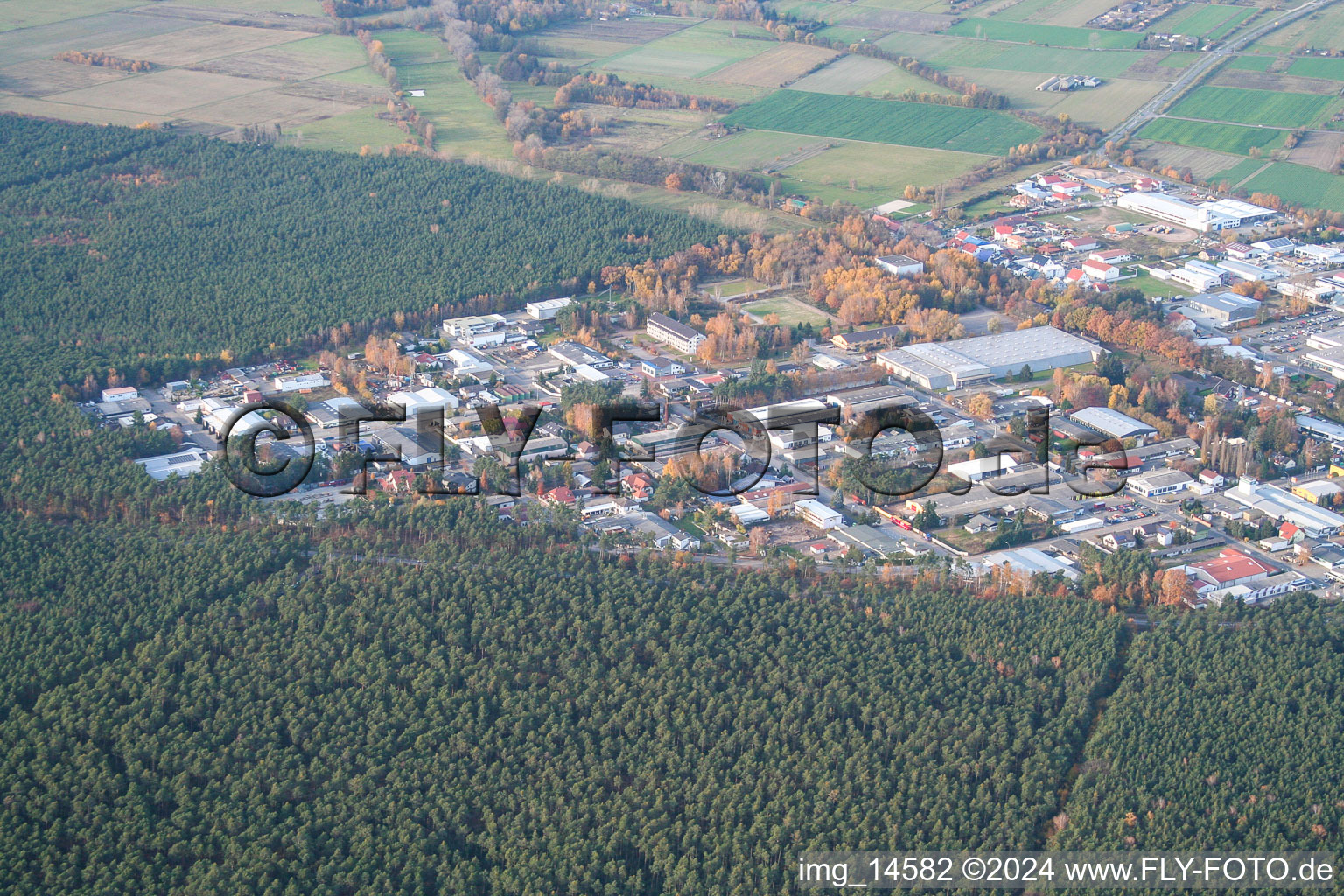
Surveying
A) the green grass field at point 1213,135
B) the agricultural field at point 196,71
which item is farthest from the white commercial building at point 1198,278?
the agricultural field at point 196,71

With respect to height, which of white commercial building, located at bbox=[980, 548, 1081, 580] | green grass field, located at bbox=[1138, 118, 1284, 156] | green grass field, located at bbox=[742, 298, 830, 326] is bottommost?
white commercial building, located at bbox=[980, 548, 1081, 580]

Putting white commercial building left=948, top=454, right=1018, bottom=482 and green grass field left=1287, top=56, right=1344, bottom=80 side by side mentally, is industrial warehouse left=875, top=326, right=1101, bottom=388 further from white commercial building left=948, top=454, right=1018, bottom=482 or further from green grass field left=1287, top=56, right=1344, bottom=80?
green grass field left=1287, top=56, right=1344, bottom=80

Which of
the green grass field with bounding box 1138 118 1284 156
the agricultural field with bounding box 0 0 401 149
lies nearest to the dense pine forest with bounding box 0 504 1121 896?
the agricultural field with bounding box 0 0 401 149

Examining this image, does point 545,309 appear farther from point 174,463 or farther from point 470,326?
point 174,463

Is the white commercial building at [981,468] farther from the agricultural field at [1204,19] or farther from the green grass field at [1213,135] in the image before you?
the agricultural field at [1204,19]

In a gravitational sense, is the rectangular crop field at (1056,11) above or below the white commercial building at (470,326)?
above

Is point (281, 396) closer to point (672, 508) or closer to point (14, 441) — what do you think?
point (14, 441)
